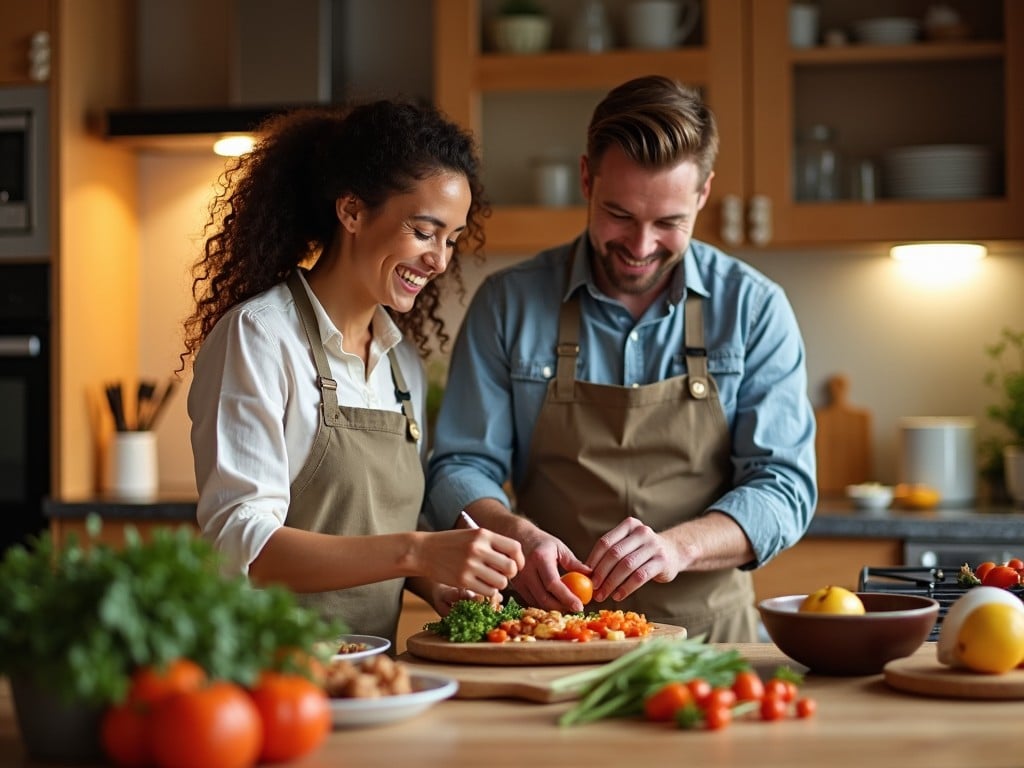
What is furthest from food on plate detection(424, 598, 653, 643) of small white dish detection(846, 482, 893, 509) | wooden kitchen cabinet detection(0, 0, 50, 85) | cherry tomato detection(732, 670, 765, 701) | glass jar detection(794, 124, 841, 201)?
wooden kitchen cabinet detection(0, 0, 50, 85)

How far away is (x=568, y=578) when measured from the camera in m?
2.03

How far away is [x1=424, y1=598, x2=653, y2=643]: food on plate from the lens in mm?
1822

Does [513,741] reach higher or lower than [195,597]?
lower

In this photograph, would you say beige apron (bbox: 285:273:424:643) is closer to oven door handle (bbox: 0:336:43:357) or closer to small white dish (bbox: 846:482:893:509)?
small white dish (bbox: 846:482:893:509)

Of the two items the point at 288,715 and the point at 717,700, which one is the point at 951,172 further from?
the point at 288,715

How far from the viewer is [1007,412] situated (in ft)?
12.1

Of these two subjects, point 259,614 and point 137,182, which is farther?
point 137,182

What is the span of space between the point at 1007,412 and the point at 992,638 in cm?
229

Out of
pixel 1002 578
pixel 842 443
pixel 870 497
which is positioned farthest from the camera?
pixel 842 443

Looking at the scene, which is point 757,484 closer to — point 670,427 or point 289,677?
point 670,427

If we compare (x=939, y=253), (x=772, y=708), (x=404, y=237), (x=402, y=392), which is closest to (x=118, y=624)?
(x=772, y=708)

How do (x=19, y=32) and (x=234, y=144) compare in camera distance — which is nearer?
(x=19, y=32)

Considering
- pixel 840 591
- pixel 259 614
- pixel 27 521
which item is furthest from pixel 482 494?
pixel 27 521

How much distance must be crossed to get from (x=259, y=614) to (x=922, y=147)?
2.89 m
